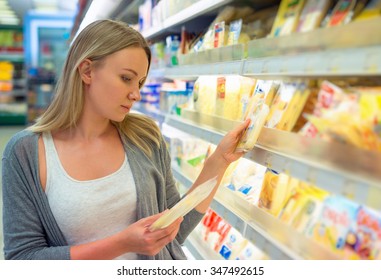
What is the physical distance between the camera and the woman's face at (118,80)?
4.39 ft

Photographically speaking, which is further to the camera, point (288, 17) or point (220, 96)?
point (220, 96)

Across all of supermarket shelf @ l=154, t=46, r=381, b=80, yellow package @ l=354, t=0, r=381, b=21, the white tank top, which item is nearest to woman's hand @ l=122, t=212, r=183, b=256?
the white tank top

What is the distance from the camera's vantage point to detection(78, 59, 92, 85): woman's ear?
1373 millimetres

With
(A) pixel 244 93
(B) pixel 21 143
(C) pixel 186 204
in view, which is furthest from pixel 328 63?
(B) pixel 21 143

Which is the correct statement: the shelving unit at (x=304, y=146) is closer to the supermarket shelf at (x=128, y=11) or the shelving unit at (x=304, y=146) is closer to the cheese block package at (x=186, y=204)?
the cheese block package at (x=186, y=204)

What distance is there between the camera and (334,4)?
1.15 meters

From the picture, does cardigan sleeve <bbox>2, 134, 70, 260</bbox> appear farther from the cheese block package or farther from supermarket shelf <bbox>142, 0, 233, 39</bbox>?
supermarket shelf <bbox>142, 0, 233, 39</bbox>

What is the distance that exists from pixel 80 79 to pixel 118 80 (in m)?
0.16

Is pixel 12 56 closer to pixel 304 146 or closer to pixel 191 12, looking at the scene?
pixel 191 12

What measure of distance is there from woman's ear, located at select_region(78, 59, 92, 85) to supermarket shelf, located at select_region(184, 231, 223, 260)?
3.16ft

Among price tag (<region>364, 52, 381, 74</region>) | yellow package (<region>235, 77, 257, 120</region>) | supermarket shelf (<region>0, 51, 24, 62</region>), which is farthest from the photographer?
supermarket shelf (<region>0, 51, 24, 62</region>)

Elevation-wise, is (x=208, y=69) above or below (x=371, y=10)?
below

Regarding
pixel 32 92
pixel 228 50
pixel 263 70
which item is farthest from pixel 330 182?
pixel 32 92

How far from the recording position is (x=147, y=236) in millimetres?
1181
